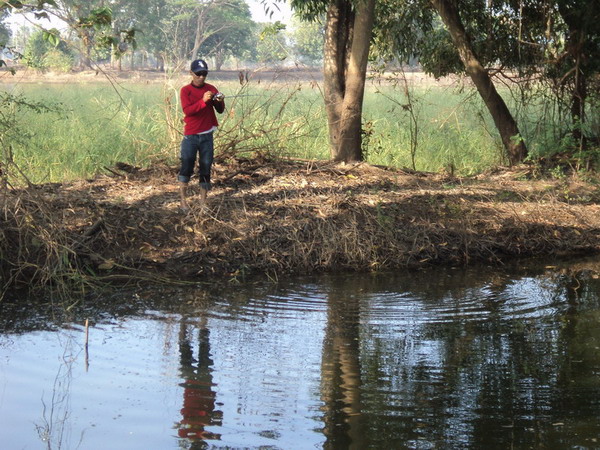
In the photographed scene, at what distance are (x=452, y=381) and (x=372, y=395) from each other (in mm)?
542

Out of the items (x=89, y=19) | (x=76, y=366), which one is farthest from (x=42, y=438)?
(x=89, y=19)

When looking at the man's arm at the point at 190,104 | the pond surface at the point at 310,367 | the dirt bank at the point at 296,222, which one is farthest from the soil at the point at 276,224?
the man's arm at the point at 190,104

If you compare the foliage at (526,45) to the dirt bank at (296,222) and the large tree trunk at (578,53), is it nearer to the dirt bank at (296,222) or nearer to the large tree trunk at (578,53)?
the large tree trunk at (578,53)

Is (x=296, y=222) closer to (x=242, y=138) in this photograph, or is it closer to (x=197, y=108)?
(x=197, y=108)

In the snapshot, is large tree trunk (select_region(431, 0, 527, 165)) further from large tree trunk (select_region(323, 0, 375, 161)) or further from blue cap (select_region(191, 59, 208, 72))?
blue cap (select_region(191, 59, 208, 72))

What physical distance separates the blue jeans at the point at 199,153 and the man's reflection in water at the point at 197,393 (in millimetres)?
2555

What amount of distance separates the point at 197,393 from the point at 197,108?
12.3 ft

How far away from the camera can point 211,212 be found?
8141 millimetres

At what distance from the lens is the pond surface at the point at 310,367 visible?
4.10 m

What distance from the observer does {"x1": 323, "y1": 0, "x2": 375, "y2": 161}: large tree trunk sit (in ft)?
33.6

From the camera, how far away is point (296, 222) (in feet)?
26.7

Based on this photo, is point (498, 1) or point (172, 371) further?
point (498, 1)

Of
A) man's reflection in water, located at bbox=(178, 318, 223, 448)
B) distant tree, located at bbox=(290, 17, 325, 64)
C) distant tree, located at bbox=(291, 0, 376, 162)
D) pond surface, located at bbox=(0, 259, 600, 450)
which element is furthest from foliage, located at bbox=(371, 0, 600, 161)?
distant tree, located at bbox=(290, 17, 325, 64)

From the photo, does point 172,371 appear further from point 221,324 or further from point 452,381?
point 452,381
